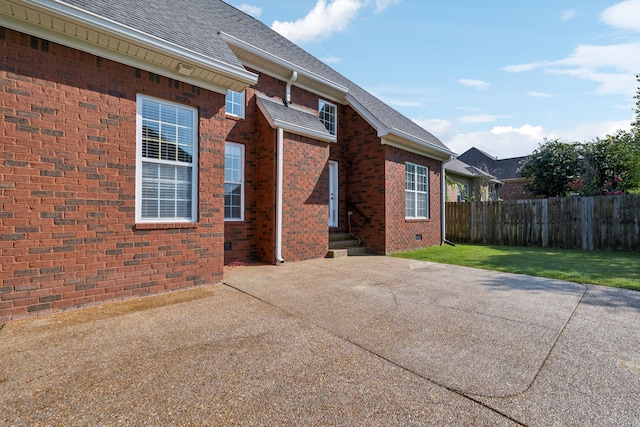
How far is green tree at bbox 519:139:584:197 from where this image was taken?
1819 centimetres

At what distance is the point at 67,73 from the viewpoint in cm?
408

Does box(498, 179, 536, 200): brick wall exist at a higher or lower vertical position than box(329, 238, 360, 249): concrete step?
higher

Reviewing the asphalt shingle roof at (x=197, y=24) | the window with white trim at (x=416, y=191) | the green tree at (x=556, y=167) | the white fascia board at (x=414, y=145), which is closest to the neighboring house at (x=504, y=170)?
the green tree at (x=556, y=167)

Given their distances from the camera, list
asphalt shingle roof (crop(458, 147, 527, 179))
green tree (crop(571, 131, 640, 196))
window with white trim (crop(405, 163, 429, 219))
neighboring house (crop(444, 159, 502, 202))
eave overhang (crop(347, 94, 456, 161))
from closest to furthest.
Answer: eave overhang (crop(347, 94, 456, 161)) < window with white trim (crop(405, 163, 429, 219)) < green tree (crop(571, 131, 640, 196)) < neighboring house (crop(444, 159, 502, 202)) < asphalt shingle roof (crop(458, 147, 527, 179))

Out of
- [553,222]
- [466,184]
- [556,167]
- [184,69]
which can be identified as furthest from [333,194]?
[556,167]

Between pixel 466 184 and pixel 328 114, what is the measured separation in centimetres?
1463

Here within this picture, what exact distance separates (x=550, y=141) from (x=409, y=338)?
2252cm

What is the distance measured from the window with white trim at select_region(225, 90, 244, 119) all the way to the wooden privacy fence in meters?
10.8

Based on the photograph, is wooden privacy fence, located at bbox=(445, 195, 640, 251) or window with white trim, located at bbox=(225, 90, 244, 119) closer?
window with white trim, located at bbox=(225, 90, 244, 119)

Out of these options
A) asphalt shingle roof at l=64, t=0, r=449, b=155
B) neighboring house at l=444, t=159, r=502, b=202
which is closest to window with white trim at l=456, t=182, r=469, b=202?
neighboring house at l=444, t=159, r=502, b=202

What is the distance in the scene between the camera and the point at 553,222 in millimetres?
11406

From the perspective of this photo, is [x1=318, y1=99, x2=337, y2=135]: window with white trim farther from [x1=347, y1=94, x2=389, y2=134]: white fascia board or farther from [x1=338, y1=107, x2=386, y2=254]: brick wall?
[x1=347, y1=94, x2=389, y2=134]: white fascia board

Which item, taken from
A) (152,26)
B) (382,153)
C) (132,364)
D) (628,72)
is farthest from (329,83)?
(628,72)

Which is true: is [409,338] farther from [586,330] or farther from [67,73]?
[67,73]
